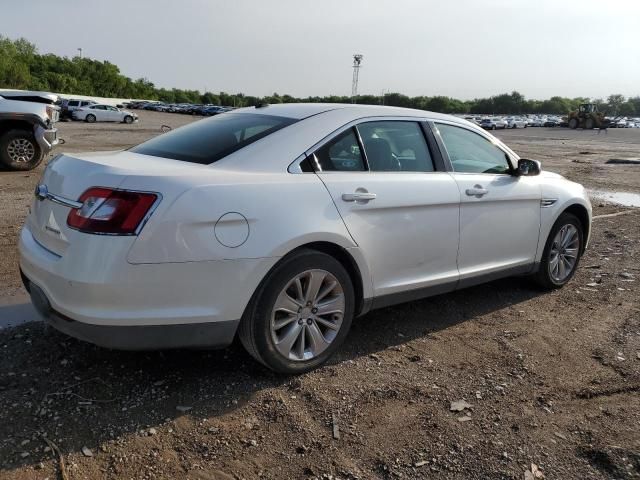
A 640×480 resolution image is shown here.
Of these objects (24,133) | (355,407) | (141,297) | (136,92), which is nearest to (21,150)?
(24,133)

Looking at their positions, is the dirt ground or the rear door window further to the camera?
the rear door window

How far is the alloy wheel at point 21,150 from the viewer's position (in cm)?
1134

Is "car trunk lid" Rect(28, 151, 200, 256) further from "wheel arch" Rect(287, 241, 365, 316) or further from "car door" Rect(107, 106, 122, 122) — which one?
"car door" Rect(107, 106, 122, 122)

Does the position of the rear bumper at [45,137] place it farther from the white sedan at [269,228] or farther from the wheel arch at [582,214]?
the wheel arch at [582,214]

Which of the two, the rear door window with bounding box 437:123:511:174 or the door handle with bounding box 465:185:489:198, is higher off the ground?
the rear door window with bounding box 437:123:511:174

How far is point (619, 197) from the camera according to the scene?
11.9 metres

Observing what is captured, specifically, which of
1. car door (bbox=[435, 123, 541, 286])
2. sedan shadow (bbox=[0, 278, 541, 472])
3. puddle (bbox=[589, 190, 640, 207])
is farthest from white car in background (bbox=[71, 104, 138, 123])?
car door (bbox=[435, 123, 541, 286])

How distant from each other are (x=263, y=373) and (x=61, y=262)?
4.26ft

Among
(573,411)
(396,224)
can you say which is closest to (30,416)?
(396,224)

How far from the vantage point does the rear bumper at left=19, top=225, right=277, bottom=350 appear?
2.85m

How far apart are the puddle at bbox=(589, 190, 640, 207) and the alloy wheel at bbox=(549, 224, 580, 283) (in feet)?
19.8

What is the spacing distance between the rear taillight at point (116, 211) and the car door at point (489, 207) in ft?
7.64

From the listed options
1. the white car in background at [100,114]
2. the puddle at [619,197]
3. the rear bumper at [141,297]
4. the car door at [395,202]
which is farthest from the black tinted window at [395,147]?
the white car in background at [100,114]

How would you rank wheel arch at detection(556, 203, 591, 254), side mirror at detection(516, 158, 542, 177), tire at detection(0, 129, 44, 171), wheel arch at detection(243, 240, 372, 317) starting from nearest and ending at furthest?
wheel arch at detection(243, 240, 372, 317)
side mirror at detection(516, 158, 542, 177)
wheel arch at detection(556, 203, 591, 254)
tire at detection(0, 129, 44, 171)
